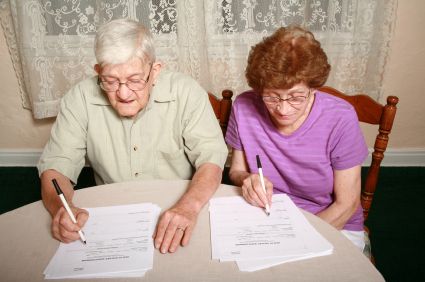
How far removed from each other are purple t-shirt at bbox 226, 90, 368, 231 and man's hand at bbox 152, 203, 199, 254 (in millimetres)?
492

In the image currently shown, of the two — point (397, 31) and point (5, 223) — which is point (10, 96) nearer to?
point (5, 223)

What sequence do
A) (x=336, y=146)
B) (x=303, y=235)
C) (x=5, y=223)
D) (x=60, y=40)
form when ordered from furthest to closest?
(x=60, y=40) → (x=336, y=146) → (x=5, y=223) → (x=303, y=235)

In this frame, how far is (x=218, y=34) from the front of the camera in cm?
214

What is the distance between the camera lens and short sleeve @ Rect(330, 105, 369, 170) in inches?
47.0

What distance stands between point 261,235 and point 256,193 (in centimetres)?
16

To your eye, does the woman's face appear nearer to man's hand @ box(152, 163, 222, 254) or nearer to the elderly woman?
the elderly woman

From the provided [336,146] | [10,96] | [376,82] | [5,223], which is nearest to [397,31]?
[376,82]

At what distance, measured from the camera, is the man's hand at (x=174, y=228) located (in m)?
0.89

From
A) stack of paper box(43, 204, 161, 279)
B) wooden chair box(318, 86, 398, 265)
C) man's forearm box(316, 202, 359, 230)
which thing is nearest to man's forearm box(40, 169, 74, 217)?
stack of paper box(43, 204, 161, 279)

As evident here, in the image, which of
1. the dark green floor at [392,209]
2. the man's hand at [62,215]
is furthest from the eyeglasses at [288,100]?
the dark green floor at [392,209]

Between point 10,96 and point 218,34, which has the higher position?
point 218,34

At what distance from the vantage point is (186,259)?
33.4 inches

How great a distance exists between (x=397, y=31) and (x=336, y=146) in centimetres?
155

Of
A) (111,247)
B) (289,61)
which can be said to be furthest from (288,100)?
(111,247)
